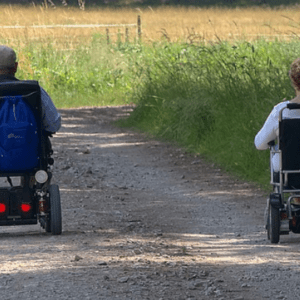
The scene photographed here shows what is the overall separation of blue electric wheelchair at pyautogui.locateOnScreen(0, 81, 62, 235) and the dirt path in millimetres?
190

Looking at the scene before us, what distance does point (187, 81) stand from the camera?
13.0 meters

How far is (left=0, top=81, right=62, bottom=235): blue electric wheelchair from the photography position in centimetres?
623

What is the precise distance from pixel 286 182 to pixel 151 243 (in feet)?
3.51

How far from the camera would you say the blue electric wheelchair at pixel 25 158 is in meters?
6.23

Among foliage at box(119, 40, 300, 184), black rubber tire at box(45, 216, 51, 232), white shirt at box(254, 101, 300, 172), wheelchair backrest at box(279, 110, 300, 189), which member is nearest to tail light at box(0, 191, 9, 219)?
black rubber tire at box(45, 216, 51, 232)

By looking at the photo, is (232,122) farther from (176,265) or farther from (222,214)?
(176,265)

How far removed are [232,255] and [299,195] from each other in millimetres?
667

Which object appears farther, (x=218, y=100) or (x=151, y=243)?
(x=218, y=100)

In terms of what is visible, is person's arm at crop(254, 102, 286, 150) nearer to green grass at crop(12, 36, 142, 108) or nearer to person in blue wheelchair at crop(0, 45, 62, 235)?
person in blue wheelchair at crop(0, 45, 62, 235)

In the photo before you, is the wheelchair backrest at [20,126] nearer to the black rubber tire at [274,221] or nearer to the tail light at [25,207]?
the tail light at [25,207]

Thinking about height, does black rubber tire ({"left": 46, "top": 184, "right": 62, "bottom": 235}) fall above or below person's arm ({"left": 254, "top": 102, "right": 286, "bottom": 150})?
below

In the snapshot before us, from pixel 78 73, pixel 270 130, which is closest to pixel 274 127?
pixel 270 130

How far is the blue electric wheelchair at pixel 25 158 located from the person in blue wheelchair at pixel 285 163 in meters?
1.61

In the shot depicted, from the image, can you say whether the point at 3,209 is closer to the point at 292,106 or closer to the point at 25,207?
the point at 25,207
